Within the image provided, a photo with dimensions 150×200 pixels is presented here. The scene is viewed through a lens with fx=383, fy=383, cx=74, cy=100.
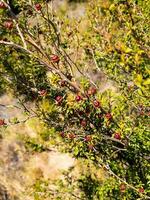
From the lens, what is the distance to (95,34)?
39.4 feet

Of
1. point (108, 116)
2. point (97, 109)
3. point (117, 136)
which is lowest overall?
point (117, 136)

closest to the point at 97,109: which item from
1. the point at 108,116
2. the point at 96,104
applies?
the point at 108,116

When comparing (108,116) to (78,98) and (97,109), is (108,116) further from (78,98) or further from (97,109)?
(78,98)

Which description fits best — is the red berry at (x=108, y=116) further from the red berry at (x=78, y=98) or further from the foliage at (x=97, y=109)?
the red berry at (x=78, y=98)

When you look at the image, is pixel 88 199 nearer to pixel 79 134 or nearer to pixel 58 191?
pixel 58 191

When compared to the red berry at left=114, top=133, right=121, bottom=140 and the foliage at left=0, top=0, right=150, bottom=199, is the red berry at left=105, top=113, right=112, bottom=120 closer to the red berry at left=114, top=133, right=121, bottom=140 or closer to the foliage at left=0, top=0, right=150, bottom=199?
the foliage at left=0, top=0, right=150, bottom=199

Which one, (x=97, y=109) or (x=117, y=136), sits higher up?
(x=97, y=109)

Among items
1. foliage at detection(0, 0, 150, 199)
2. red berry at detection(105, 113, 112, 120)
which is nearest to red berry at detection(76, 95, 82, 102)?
foliage at detection(0, 0, 150, 199)

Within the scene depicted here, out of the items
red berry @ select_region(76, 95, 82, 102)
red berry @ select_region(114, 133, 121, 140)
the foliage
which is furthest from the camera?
red berry @ select_region(114, 133, 121, 140)

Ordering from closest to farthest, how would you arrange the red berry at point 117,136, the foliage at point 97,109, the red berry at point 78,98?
the red berry at point 78,98, the foliage at point 97,109, the red berry at point 117,136

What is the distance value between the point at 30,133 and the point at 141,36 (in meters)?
6.50

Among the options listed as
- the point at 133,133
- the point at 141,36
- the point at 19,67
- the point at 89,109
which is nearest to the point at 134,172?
the point at 133,133

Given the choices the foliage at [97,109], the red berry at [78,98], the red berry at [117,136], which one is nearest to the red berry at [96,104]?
the foliage at [97,109]

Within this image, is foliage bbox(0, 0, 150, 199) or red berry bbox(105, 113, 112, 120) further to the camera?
red berry bbox(105, 113, 112, 120)
